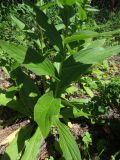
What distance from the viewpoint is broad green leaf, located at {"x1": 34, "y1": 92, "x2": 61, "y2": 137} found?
2981 millimetres

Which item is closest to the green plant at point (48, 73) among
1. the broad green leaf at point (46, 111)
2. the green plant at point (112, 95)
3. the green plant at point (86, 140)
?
the broad green leaf at point (46, 111)

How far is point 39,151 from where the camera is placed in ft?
12.3

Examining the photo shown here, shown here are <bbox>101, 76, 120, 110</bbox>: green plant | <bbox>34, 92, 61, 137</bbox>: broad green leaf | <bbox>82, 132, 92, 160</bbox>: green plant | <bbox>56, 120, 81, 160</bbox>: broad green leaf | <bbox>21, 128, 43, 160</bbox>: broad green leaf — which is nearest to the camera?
<bbox>34, 92, 61, 137</bbox>: broad green leaf

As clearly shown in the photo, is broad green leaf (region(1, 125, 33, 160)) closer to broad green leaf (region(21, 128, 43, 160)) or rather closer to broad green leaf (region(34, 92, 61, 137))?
broad green leaf (region(21, 128, 43, 160))

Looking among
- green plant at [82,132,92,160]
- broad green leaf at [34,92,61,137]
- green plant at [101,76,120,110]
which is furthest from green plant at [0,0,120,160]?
green plant at [101,76,120,110]

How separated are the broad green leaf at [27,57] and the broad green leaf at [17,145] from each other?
0.89 m

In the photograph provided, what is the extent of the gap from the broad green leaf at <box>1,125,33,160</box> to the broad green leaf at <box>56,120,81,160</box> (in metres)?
0.41

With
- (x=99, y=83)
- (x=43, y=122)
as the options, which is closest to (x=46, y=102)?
(x=43, y=122)

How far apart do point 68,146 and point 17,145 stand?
1.96 ft

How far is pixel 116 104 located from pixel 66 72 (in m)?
1.05

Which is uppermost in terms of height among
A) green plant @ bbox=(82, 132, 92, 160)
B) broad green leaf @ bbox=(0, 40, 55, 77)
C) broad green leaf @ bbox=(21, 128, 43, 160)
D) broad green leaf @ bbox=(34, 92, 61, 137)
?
broad green leaf @ bbox=(0, 40, 55, 77)

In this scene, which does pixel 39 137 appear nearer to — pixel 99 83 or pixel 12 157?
pixel 12 157

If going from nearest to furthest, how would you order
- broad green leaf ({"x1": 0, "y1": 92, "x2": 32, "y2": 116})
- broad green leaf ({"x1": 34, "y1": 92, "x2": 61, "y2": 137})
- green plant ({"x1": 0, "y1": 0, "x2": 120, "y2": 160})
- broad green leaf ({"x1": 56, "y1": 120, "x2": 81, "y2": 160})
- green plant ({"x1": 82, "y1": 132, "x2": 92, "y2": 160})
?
broad green leaf ({"x1": 34, "y1": 92, "x2": 61, "y2": 137})
green plant ({"x1": 0, "y1": 0, "x2": 120, "y2": 160})
broad green leaf ({"x1": 56, "y1": 120, "x2": 81, "y2": 160})
green plant ({"x1": 82, "y1": 132, "x2": 92, "y2": 160})
broad green leaf ({"x1": 0, "y1": 92, "x2": 32, "y2": 116})

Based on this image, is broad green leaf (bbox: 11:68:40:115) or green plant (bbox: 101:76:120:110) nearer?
broad green leaf (bbox: 11:68:40:115)
